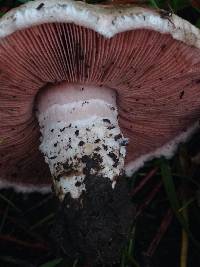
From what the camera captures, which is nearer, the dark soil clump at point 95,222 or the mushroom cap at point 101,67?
the mushroom cap at point 101,67

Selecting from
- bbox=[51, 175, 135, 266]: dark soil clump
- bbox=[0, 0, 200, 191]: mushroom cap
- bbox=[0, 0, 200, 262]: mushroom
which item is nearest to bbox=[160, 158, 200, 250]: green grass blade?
bbox=[0, 0, 200, 191]: mushroom cap

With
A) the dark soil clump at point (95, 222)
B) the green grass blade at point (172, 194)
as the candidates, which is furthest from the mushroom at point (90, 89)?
the green grass blade at point (172, 194)

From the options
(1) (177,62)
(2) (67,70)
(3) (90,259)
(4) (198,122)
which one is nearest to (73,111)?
(2) (67,70)

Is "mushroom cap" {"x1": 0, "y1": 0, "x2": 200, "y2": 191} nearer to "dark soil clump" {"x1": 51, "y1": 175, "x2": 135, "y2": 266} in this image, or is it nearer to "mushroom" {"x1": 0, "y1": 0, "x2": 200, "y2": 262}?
"mushroom" {"x1": 0, "y1": 0, "x2": 200, "y2": 262}

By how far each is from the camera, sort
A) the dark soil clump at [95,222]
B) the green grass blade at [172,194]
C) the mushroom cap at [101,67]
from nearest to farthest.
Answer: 1. the mushroom cap at [101,67]
2. the dark soil clump at [95,222]
3. the green grass blade at [172,194]

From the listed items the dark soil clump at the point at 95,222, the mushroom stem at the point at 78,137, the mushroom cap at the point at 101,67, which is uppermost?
the mushroom cap at the point at 101,67

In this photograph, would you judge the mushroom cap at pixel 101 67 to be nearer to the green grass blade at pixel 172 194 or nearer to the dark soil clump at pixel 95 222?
the green grass blade at pixel 172 194

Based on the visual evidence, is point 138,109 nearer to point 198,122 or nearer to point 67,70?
point 198,122

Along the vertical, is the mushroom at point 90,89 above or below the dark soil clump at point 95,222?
above

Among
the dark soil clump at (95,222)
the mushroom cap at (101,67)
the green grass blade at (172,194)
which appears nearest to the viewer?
the mushroom cap at (101,67)
